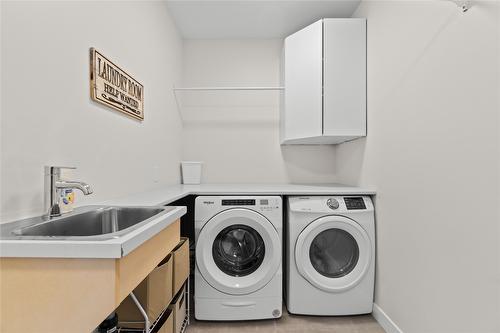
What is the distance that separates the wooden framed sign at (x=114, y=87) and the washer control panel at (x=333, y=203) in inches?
58.0

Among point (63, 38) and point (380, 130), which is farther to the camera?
point (380, 130)

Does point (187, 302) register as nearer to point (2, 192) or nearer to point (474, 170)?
Result: point (2, 192)

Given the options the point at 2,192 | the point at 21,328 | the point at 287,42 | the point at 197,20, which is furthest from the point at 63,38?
the point at 287,42

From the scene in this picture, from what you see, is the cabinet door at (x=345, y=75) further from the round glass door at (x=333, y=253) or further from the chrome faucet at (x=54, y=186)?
the chrome faucet at (x=54, y=186)

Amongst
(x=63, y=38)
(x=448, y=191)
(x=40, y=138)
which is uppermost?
(x=63, y=38)

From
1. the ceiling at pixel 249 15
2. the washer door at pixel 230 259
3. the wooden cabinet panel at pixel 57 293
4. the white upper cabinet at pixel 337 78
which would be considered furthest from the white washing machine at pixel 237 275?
the ceiling at pixel 249 15

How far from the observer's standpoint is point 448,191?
50.7 inches

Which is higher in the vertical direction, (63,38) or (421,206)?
(63,38)

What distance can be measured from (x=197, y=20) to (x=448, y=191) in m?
2.44

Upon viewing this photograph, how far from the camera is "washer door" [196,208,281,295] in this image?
1.91 meters

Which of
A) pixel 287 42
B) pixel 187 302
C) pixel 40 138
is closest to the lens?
pixel 40 138

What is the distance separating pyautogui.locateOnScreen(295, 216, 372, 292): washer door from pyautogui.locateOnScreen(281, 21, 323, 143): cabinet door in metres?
0.79

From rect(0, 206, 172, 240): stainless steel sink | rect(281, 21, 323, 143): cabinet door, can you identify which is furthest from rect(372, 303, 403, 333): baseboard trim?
rect(0, 206, 172, 240): stainless steel sink

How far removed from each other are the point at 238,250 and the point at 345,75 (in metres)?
1.65
